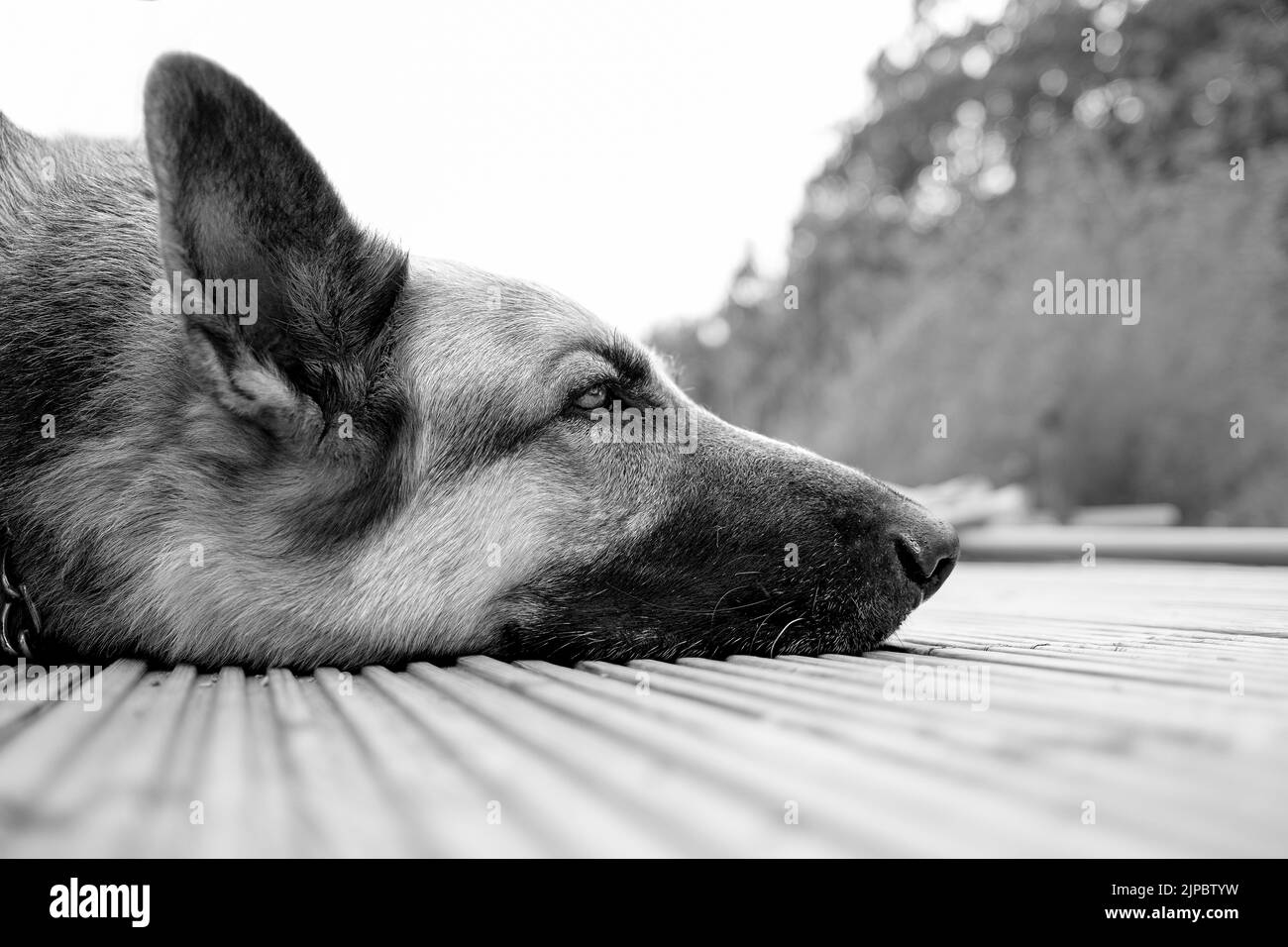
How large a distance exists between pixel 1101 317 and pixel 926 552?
9121 millimetres

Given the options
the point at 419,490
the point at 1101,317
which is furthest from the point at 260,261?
the point at 1101,317

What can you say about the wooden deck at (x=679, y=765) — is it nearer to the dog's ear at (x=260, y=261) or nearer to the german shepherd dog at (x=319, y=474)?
the german shepherd dog at (x=319, y=474)

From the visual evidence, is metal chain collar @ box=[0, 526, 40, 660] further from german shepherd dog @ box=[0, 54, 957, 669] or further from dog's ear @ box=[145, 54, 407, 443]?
dog's ear @ box=[145, 54, 407, 443]

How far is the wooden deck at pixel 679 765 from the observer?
0.74 meters

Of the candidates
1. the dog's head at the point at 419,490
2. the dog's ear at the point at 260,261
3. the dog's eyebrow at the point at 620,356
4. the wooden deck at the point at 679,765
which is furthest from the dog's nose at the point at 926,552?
the dog's ear at the point at 260,261

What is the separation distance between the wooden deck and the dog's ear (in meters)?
0.72

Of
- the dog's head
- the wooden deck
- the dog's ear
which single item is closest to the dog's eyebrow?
the dog's head

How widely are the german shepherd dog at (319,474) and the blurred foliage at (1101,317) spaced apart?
1.15 metres

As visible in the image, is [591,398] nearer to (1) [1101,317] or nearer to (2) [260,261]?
(2) [260,261]

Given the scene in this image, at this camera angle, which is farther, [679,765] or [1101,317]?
[1101,317]

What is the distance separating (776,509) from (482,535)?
2.15 ft

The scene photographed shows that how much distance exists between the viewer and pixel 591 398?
2287 mm

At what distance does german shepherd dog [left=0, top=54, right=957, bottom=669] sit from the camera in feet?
6.23
